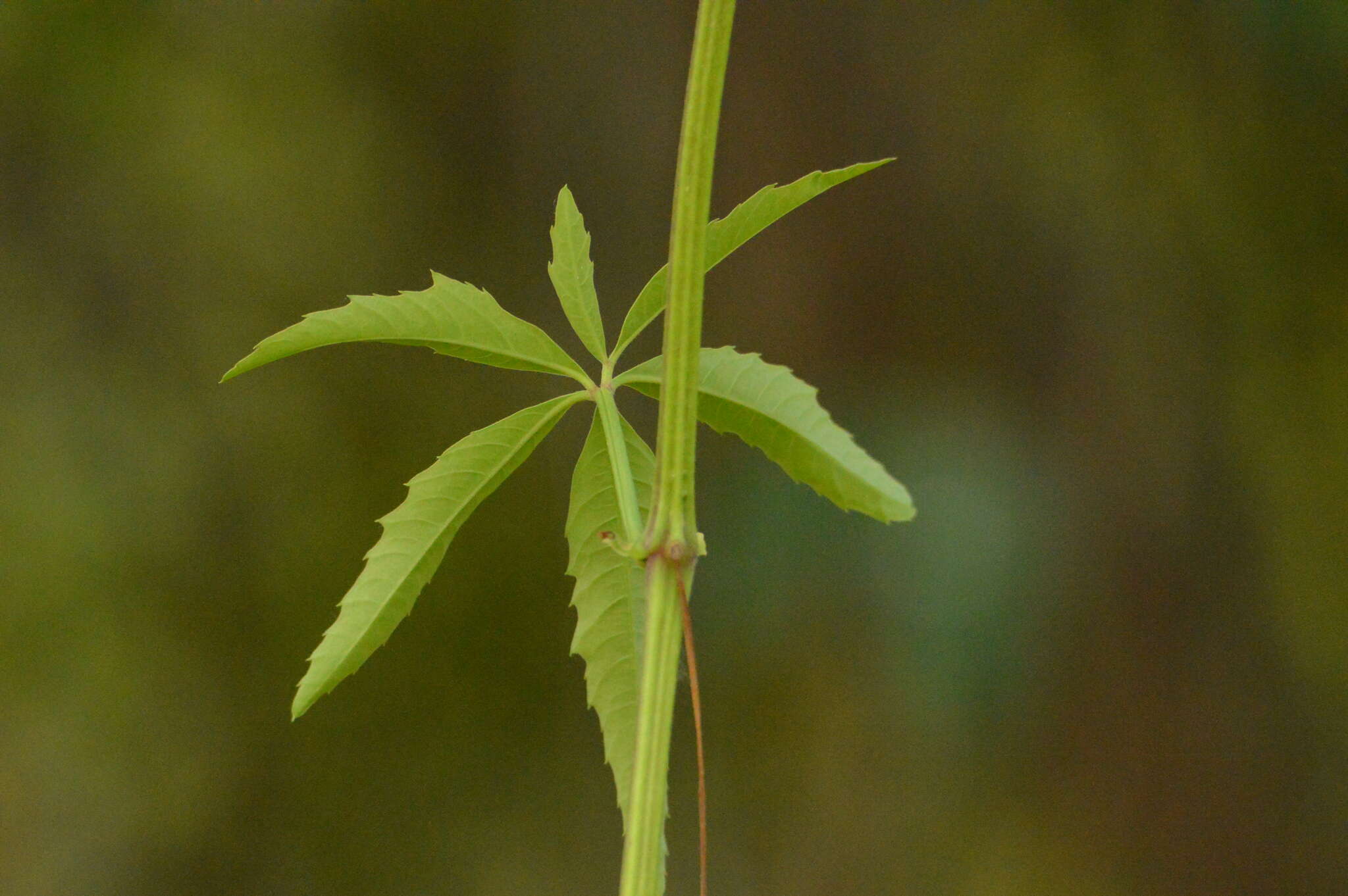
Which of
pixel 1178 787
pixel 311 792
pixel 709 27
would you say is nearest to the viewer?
pixel 709 27

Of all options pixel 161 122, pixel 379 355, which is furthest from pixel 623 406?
pixel 161 122

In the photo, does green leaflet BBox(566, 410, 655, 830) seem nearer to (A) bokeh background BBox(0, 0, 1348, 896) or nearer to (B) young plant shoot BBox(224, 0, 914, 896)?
(B) young plant shoot BBox(224, 0, 914, 896)

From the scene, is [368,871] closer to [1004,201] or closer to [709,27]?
[1004,201]

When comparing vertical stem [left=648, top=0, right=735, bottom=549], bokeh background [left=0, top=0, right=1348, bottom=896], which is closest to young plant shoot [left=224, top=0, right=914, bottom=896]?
vertical stem [left=648, top=0, right=735, bottom=549]

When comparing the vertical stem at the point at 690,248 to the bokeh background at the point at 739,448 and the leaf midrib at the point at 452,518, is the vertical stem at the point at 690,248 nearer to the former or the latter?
the leaf midrib at the point at 452,518

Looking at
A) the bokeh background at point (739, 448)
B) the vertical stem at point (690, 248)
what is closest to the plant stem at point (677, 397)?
the vertical stem at point (690, 248)
